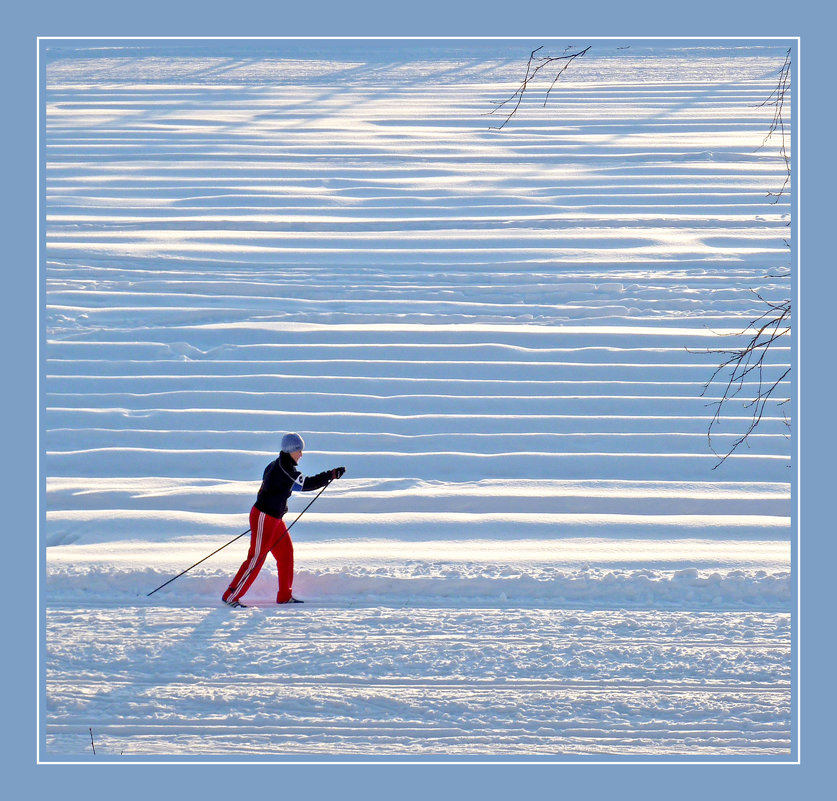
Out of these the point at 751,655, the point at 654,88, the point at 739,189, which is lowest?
the point at 751,655

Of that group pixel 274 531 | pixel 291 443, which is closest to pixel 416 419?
pixel 291 443

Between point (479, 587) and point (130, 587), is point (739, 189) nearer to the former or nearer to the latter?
point (479, 587)

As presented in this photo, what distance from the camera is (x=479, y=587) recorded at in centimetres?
574

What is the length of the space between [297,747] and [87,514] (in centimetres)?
256

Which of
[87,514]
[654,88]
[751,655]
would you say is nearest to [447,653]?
[751,655]

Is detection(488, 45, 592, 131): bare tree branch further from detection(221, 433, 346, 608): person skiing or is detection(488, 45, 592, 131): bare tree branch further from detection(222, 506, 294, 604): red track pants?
detection(222, 506, 294, 604): red track pants

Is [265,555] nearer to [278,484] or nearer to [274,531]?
[274,531]

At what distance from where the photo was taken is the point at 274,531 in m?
5.64

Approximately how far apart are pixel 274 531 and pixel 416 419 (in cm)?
231

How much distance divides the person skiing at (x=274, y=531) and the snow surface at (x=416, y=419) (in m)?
0.13

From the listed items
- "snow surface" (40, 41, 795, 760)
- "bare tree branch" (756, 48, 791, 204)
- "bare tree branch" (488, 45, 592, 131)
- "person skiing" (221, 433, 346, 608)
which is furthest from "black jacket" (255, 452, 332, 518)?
"bare tree branch" (756, 48, 791, 204)

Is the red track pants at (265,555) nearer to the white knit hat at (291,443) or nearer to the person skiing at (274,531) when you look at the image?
the person skiing at (274,531)

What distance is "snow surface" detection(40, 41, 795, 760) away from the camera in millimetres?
4996

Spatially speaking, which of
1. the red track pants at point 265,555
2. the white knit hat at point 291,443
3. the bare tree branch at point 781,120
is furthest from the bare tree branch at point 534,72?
the red track pants at point 265,555
